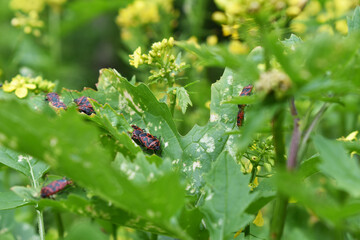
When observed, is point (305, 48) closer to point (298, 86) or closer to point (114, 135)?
point (298, 86)

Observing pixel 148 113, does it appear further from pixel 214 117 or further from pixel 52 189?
pixel 52 189

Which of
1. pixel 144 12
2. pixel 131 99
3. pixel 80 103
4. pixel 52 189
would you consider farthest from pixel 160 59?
pixel 144 12

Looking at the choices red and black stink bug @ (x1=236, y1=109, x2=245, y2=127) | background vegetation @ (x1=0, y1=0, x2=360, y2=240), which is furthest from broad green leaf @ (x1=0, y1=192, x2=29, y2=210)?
red and black stink bug @ (x1=236, y1=109, x2=245, y2=127)

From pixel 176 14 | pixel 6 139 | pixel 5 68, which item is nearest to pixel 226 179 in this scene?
pixel 6 139

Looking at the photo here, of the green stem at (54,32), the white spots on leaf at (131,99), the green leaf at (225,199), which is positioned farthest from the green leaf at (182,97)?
the green stem at (54,32)

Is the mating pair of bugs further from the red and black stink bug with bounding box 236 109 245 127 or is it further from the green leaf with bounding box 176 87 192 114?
the red and black stink bug with bounding box 236 109 245 127

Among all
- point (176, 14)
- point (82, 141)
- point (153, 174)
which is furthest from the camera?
point (176, 14)
